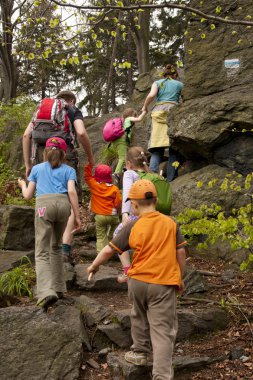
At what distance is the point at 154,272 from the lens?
3885 mm

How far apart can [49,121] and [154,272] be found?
3.05 metres

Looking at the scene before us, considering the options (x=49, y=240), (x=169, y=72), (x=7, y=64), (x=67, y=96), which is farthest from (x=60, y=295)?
(x=7, y=64)

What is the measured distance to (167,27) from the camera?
2223 centimetres

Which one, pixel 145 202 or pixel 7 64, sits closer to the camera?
pixel 145 202

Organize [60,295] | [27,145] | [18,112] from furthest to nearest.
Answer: [18,112]
[27,145]
[60,295]

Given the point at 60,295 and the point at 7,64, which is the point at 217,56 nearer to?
the point at 60,295

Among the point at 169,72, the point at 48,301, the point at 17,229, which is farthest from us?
the point at 169,72

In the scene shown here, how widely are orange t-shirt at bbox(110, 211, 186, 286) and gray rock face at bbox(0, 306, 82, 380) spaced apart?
966 millimetres

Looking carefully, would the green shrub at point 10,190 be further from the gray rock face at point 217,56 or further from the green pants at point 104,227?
the gray rock face at point 217,56

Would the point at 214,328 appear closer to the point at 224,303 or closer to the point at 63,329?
the point at 224,303

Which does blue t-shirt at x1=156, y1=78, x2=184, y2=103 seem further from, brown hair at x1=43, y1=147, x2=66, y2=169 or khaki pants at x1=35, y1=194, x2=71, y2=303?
khaki pants at x1=35, y1=194, x2=71, y2=303

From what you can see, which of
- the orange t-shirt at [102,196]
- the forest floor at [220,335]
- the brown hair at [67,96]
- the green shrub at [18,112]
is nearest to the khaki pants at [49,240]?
the forest floor at [220,335]

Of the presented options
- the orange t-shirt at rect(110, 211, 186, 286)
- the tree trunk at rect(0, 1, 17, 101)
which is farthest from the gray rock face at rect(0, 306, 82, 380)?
the tree trunk at rect(0, 1, 17, 101)

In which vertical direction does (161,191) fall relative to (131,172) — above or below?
below
